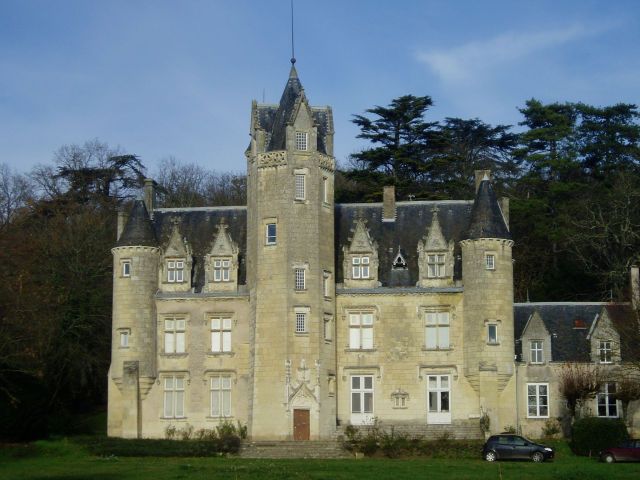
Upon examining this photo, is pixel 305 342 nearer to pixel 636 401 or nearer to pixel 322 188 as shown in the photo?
pixel 322 188

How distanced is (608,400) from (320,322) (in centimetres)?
1219

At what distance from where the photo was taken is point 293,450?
4519cm

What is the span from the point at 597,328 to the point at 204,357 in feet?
53.9

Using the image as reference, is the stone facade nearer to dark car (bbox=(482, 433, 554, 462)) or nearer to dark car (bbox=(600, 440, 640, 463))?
dark car (bbox=(482, 433, 554, 462))

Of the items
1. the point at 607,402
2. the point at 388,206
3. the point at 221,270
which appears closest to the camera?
the point at 607,402

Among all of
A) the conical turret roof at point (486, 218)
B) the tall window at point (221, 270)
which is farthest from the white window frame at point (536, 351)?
the tall window at point (221, 270)

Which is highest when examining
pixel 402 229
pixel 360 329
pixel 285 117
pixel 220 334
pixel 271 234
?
pixel 285 117

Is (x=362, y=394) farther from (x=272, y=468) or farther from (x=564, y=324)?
(x=272, y=468)

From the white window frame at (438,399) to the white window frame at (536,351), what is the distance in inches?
139

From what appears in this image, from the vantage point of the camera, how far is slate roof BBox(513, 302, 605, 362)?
49.6 m

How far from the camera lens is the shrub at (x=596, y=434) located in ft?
140

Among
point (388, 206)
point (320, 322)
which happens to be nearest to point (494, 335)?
point (320, 322)

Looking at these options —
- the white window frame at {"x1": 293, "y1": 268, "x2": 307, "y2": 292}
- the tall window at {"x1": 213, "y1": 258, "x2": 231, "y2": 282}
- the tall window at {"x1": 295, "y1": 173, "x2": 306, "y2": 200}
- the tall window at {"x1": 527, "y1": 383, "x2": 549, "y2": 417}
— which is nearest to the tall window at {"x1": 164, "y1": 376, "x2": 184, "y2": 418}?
the tall window at {"x1": 213, "y1": 258, "x2": 231, "y2": 282}

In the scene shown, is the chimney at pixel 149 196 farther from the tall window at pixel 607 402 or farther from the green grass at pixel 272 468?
the tall window at pixel 607 402
